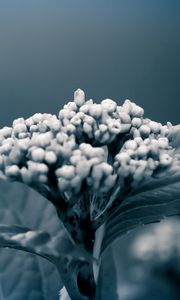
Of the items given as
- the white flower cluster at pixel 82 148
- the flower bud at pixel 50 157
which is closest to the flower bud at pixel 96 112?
the white flower cluster at pixel 82 148

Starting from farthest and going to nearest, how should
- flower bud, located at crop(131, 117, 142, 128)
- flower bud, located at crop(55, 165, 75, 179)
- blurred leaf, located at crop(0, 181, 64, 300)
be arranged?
blurred leaf, located at crop(0, 181, 64, 300), flower bud, located at crop(131, 117, 142, 128), flower bud, located at crop(55, 165, 75, 179)

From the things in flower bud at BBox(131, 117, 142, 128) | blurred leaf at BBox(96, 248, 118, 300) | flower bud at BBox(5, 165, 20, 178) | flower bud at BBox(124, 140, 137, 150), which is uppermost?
flower bud at BBox(131, 117, 142, 128)

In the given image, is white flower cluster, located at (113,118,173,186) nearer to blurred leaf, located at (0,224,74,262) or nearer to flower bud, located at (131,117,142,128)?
flower bud, located at (131,117,142,128)

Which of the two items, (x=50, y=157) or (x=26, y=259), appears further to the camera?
(x=26, y=259)

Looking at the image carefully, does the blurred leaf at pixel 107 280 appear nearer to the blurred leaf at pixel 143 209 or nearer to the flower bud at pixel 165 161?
the blurred leaf at pixel 143 209

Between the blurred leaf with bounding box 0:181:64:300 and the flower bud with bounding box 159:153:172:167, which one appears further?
the blurred leaf with bounding box 0:181:64:300

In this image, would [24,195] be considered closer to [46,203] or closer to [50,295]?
[46,203]

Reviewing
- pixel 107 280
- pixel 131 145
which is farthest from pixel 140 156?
pixel 107 280

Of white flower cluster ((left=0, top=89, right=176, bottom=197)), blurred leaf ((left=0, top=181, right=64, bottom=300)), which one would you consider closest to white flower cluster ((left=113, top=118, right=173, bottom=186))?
white flower cluster ((left=0, top=89, right=176, bottom=197))

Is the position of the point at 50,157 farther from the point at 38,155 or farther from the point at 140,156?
the point at 140,156
